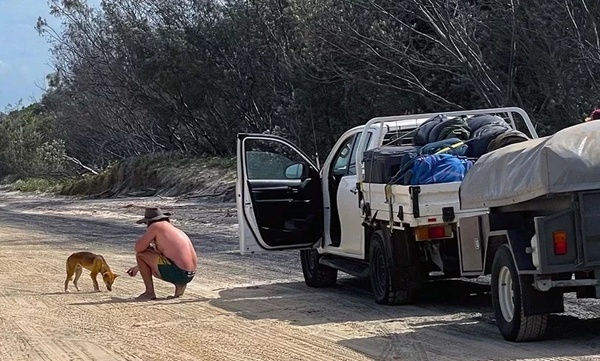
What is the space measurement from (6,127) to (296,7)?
57.3m

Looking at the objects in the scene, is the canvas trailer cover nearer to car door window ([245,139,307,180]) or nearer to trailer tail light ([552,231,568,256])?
trailer tail light ([552,231,568,256])

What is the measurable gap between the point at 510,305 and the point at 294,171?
5.04 metres

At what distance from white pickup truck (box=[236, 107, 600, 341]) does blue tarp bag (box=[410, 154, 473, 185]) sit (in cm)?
14

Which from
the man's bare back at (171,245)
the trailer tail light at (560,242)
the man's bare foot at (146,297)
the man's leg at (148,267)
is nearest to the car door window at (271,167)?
the man's bare back at (171,245)

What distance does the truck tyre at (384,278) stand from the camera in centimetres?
1133

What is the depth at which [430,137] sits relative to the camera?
11.7 meters

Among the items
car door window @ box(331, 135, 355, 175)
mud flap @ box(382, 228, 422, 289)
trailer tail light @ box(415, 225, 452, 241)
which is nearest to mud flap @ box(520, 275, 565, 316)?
trailer tail light @ box(415, 225, 452, 241)

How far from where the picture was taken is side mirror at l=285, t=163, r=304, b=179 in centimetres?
1340

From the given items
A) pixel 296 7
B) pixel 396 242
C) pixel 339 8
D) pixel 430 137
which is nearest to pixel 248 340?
pixel 396 242

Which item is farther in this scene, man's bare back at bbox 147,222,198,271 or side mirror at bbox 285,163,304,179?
side mirror at bbox 285,163,304,179

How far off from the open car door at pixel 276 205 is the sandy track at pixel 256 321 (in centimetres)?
70

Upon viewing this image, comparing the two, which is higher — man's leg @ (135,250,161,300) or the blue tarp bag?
the blue tarp bag

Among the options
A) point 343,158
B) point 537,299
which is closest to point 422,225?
point 537,299

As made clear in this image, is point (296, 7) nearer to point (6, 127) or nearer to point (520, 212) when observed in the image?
point (520, 212)
